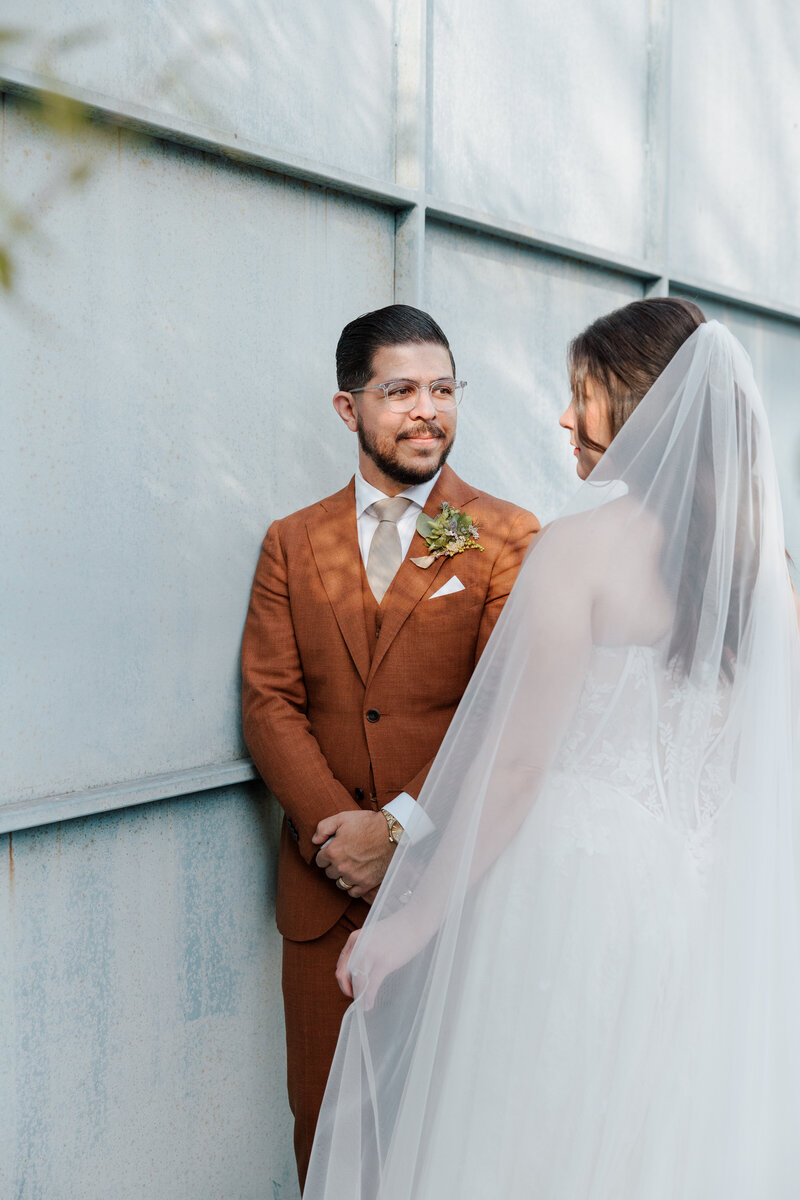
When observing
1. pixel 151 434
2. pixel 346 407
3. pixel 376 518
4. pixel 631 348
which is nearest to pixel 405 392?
pixel 346 407

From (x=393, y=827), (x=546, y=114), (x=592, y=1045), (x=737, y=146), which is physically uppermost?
(x=737, y=146)

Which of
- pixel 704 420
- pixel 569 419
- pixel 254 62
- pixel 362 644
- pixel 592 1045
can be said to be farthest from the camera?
pixel 254 62

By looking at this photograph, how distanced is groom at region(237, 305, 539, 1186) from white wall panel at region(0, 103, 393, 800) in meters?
0.16

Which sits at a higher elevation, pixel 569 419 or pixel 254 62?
pixel 254 62

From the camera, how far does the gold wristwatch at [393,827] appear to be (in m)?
2.47

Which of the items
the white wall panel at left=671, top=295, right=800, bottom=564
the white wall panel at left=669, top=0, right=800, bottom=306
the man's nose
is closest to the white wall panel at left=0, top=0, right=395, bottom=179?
the man's nose

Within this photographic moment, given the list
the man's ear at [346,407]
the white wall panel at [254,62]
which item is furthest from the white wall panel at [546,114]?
the man's ear at [346,407]

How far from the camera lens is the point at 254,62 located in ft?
8.79

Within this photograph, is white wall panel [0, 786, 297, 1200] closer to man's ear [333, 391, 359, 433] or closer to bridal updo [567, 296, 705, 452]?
man's ear [333, 391, 359, 433]

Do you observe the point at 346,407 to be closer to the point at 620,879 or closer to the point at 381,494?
the point at 381,494

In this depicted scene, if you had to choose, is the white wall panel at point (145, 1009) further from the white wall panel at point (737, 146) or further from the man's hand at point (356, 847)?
the white wall panel at point (737, 146)

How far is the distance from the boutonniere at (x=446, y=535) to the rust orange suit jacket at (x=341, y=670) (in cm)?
2

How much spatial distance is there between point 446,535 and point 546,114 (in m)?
1.83

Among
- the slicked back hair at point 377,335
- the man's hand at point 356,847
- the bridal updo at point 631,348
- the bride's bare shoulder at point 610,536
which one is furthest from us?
the slicked back hair at point 377,335
